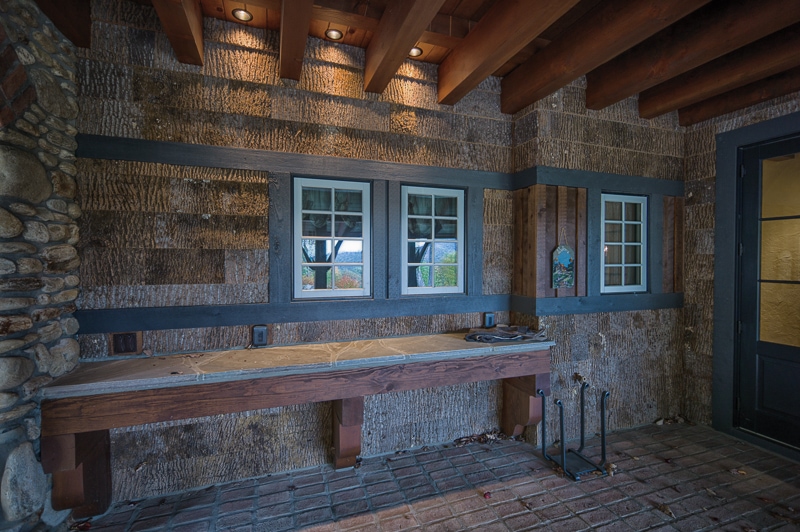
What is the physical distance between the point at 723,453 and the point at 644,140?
112 inches

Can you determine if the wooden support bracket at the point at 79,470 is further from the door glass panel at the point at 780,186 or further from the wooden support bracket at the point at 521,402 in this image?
the door glass panel at the point at 780,186

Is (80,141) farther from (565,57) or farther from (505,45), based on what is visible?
(565,57)

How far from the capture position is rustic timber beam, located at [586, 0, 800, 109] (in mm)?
2021

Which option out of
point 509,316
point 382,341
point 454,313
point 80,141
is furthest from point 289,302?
point 509,316

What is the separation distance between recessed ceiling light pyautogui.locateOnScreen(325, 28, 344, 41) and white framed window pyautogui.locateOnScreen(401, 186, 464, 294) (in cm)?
122

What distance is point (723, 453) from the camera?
2945 millimetres

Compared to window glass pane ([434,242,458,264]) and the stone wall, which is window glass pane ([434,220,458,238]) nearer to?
window glass pane ([434,242,458,264])

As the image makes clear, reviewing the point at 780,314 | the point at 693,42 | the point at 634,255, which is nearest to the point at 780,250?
the point at 780,314

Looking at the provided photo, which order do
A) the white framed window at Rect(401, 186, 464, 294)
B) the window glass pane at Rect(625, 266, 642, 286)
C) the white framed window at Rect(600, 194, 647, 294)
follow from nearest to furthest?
1. the white framed window at Rect(401, 186, 464, 294)
2. the white framed window at Rect(600, 194, 647, 294)
3. the window glass pane at Rect(625, 266, 642, 286)

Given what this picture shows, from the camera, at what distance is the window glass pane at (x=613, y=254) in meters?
3.42

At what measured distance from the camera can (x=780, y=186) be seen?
301cm

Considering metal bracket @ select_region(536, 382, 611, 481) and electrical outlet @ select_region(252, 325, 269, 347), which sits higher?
electrical outlet @ select_region(252, 325, 269, 347)

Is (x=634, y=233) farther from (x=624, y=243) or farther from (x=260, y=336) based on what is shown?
(x=260, y=336)

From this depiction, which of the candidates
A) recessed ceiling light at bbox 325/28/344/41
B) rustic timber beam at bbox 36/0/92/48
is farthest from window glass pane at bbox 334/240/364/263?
rustic timber beam at bbox 36/0/92/48
